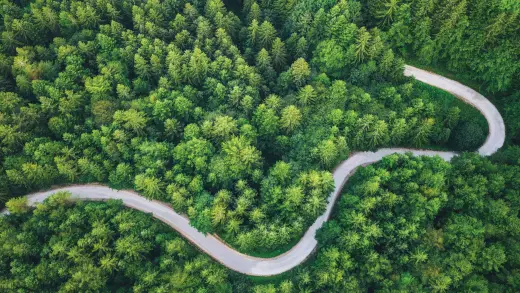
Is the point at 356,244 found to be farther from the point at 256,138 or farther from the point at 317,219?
the point at 256,138

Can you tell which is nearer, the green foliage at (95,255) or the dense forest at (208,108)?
the green foliage at (95,255)

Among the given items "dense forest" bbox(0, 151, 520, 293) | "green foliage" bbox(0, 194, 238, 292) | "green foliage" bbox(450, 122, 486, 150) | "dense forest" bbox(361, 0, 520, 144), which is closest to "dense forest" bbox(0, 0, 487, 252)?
"green foliage" bbox(450, 122, 486, 150)

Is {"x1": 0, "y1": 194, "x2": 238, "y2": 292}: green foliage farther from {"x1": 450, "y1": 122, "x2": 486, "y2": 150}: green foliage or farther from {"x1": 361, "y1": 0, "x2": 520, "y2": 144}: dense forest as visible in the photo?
{"x1": 361, "y1": 0, "x2": 520, "y2": 144}: dense forest

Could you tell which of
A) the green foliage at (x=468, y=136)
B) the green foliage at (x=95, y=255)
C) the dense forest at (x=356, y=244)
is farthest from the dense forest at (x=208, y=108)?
the dense forest at (x=356, y=244)

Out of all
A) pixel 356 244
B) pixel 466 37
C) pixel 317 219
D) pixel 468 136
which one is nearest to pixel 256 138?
pixel 317 219

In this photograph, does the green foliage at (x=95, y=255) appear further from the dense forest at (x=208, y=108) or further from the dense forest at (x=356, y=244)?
the dense forest at (x=208, y=108)

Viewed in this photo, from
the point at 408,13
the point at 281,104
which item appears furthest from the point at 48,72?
the point at 408,13
